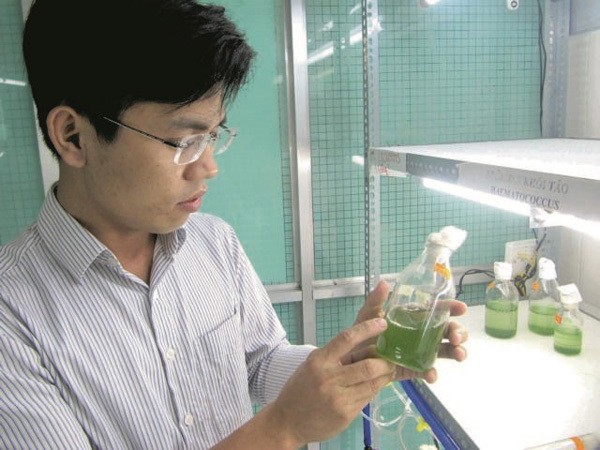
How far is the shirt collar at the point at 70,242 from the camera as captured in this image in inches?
34.2

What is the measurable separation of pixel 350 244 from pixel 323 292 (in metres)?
0.22

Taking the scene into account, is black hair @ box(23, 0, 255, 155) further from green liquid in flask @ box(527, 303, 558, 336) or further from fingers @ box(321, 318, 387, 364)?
green liquid in flask @ box(527, 303, 558, 336)

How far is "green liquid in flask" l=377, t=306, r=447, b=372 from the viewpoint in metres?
0.83

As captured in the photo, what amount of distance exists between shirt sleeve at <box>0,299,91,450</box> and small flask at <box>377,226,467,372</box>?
21.3 inches

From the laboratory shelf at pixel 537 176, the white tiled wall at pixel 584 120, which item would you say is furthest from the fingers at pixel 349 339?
the white tiled wall at pixel 584 120

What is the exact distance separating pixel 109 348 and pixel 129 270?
0.56 ft

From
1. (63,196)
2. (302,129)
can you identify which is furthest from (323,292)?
(63,196)

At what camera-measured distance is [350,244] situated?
193cm

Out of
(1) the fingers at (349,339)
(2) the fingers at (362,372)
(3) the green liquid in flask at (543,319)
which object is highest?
(1) the fingers at (349,339)

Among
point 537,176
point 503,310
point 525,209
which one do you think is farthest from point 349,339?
point 503,310

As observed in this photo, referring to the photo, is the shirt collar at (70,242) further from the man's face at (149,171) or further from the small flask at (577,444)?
the small flask at (577,444)

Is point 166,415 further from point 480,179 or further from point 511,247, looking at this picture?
point 511,247

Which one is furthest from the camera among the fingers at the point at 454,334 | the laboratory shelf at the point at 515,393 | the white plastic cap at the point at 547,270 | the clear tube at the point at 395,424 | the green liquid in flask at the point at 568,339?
the clear tube at the point at 395,424

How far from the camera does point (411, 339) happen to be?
0.83 meters
